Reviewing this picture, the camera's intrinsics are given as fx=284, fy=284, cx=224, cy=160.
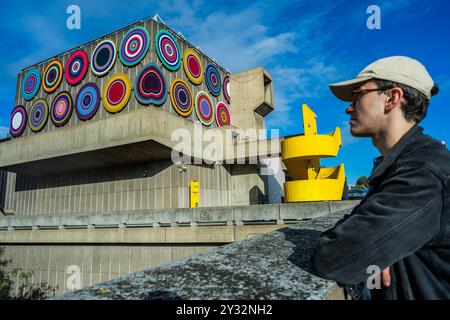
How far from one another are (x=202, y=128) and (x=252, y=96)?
7968 mm

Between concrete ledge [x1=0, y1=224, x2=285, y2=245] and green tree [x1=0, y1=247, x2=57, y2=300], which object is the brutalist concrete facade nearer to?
concrete ledge [x1=0, y1=224, x2=285, y2=245]

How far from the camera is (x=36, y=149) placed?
2145 centimetres

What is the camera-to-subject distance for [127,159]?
1952 centimetres

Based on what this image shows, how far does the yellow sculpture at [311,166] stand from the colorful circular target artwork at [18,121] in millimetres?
22767

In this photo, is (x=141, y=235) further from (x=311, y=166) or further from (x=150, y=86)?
(x=150, y=86)

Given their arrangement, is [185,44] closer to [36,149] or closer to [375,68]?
[36,149]

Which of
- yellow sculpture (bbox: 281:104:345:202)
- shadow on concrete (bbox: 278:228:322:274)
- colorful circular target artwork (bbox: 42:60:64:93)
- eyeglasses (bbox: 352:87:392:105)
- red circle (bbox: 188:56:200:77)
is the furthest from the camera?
colorful circular target artwork (bbox: 42:60:64:93)

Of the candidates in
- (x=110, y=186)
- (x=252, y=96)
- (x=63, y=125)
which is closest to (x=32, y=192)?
(x=63, y=125)

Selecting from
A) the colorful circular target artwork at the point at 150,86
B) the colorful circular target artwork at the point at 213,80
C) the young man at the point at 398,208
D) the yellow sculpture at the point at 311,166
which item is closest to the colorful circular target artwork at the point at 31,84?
the colorful circular target artwork at the point at 150,86

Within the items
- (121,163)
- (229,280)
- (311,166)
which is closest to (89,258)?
(121,163)

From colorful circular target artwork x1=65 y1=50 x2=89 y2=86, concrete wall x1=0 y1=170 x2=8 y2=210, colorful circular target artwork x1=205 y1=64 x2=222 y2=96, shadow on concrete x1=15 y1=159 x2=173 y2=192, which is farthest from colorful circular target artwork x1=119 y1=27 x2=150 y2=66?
concrete wall x1=0 y1=170 x2=8 y2=210

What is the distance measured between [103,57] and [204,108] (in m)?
8.28

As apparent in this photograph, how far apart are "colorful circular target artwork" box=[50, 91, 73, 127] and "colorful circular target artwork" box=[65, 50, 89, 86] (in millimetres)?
1214

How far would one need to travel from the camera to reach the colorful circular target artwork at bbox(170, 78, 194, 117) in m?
19.7
